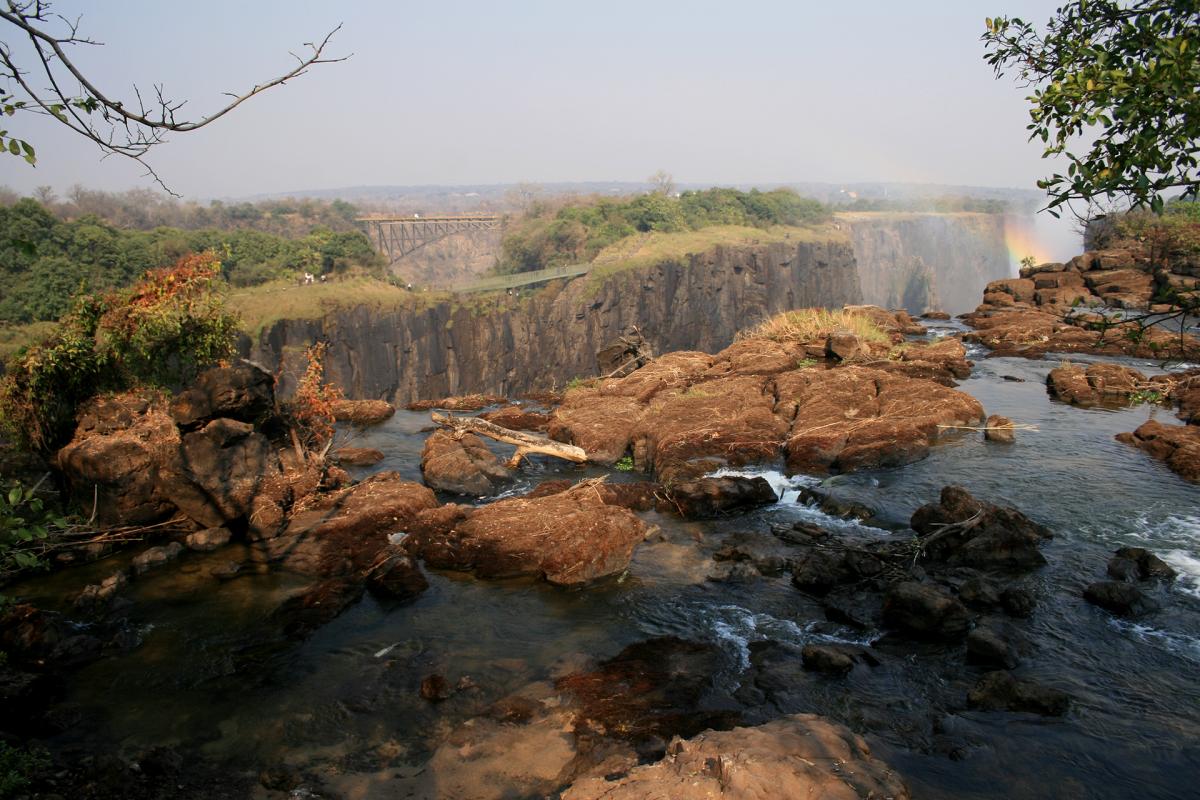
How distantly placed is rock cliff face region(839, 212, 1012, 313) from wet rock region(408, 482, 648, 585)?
90291 millimetres

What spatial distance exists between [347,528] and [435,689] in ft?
15.5

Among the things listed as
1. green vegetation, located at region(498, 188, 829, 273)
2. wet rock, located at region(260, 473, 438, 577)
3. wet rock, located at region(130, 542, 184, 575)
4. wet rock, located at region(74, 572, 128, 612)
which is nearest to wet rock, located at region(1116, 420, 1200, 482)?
wet rock, located at region(260, 473, 438, 577)

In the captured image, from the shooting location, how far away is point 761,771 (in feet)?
15.6

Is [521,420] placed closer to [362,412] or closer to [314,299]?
[362,412]

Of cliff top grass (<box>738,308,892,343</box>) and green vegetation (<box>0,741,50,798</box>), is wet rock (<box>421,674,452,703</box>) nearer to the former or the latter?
green vegetation (<box>0,741,50,798</box>)

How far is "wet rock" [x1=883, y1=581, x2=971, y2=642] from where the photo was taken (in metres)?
8.02

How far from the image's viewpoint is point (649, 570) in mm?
10297

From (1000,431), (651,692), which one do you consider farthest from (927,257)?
(651,692)

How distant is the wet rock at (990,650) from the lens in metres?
7.52

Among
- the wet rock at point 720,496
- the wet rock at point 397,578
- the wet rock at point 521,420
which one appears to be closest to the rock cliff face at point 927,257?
the wet rock at point 521,420

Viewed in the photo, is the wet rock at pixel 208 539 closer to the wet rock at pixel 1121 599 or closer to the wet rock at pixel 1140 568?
the wet rock at pixel 1121 599

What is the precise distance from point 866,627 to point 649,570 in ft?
9.93

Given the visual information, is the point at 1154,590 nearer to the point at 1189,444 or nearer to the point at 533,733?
the point at 1189,444

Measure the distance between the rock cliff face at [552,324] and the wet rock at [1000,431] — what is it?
31.5 meters
